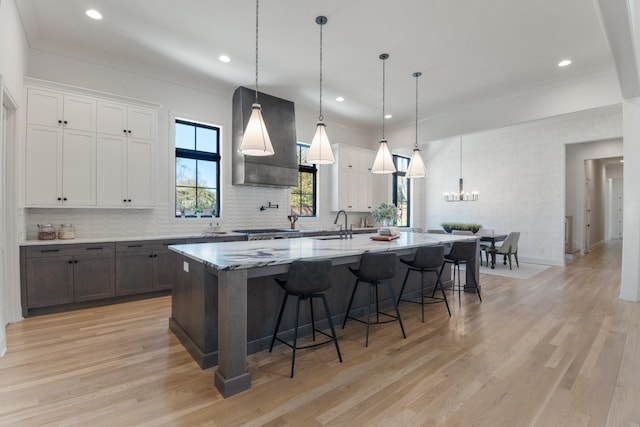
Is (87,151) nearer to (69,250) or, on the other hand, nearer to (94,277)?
(69,250)

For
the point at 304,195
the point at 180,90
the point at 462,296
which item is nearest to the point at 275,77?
the point at 180,90

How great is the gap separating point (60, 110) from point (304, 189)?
4.23m

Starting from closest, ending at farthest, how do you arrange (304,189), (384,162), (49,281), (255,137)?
(255,137)
(49,281)
(384,162)
(304,189)

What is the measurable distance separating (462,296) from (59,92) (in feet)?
19.6

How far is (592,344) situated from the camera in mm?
→ 2900

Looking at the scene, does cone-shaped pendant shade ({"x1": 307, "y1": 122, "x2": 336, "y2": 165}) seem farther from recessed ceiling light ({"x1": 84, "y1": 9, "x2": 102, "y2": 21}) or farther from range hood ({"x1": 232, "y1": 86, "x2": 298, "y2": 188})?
recessed ceiling light ({"x1": 84, "y1": 9, "x2": 102, "y2": 21})

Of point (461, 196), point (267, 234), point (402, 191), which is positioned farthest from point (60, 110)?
point (461, 196)

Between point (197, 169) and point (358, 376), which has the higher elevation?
point (197, 169)

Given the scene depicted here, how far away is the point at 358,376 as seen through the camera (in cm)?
236

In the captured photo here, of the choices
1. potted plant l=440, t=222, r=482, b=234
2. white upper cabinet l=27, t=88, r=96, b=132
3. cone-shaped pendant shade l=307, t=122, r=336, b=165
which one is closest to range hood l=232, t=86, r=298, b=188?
white upper cabinet l=27, t=88, r=96, b=132

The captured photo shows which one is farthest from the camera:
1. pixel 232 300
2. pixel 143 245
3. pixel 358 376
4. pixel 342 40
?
pixel 143 245

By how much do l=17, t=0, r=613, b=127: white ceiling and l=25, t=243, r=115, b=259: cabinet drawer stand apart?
256 cm

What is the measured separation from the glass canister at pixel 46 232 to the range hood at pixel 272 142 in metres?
2.57

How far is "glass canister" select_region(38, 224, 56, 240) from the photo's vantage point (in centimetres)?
387
